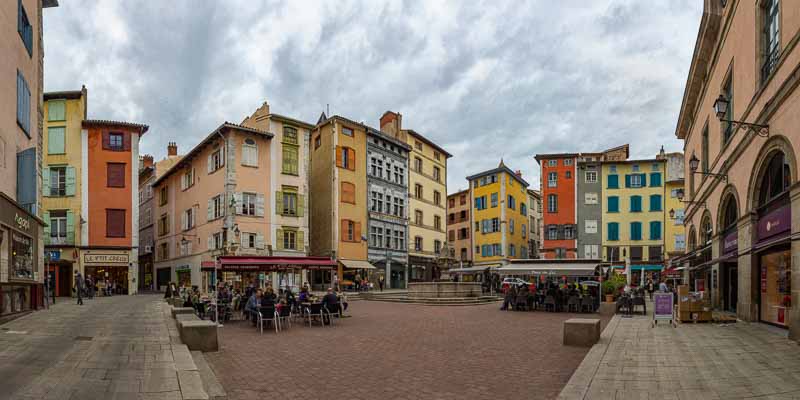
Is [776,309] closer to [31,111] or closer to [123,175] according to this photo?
[31,111]

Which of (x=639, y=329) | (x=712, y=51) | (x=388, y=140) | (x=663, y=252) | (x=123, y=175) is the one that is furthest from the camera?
(x=663, y=252)

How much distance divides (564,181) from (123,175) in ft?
123

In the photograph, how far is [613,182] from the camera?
50.6m

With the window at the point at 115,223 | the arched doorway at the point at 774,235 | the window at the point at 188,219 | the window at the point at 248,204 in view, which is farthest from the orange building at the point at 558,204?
the arched doorway at the point at 774,235

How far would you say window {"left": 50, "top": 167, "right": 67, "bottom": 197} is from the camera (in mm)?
33531

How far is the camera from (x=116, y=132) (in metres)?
35.2

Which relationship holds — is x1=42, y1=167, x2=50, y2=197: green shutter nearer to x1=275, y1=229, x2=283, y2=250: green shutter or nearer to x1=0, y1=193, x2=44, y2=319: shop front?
x1=275, y1=229, x2=283, y2=250: green shutter

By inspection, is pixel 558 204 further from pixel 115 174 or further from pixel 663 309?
pixel 663 309

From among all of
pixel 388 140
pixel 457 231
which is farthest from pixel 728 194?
pixel 457 231

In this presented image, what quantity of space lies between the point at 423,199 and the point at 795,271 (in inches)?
1481

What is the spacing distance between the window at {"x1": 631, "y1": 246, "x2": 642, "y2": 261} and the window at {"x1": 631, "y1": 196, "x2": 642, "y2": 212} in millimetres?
3479

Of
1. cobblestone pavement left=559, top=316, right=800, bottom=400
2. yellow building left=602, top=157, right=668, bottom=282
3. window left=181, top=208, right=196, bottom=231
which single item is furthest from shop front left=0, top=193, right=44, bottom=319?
yellow building left=602, top=157, right=668, bottom=282

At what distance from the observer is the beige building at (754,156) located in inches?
443

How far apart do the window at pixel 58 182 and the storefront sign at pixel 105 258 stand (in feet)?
13.8
